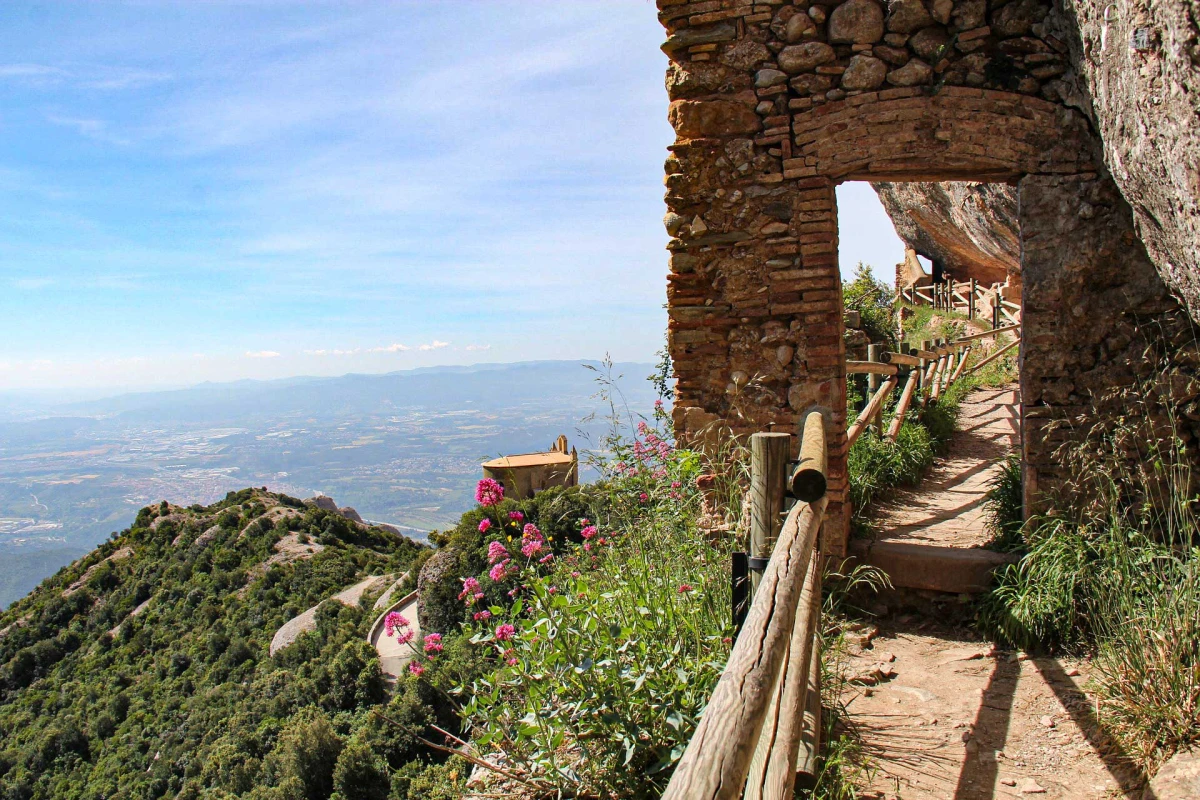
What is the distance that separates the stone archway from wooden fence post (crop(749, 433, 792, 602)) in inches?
65.3

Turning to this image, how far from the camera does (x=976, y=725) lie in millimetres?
3143

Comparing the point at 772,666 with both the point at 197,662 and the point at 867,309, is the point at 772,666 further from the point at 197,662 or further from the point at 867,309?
the point at 197,662

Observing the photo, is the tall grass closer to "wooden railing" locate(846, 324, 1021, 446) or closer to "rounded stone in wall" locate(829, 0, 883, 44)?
"wooden railing" locate(846, 324, 1021, 446)

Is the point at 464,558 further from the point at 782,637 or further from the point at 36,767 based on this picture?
the point at 36,767

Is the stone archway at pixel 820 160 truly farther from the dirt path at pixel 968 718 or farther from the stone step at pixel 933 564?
the dirt path at pixel 968 718

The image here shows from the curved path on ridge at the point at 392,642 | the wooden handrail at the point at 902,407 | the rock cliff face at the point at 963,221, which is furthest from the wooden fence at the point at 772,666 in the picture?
the curved path on ridge at the point at 392,642

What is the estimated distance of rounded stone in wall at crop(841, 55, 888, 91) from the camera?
161 inches

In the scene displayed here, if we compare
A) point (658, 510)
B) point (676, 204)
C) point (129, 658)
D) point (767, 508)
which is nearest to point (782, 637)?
point (767, 508)

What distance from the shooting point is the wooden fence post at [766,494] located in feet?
8.32

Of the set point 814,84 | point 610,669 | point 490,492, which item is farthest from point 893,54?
point 610,669

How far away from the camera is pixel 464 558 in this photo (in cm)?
1078

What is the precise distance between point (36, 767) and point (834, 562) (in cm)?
2772

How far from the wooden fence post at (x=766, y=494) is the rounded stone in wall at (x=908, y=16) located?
9.44ft

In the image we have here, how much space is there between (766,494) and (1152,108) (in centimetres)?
210
